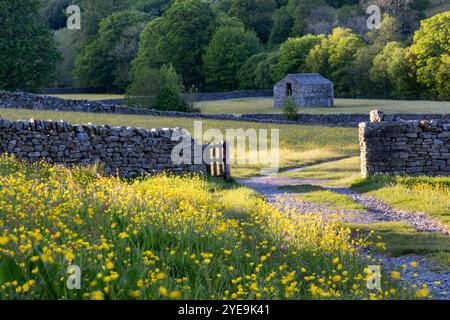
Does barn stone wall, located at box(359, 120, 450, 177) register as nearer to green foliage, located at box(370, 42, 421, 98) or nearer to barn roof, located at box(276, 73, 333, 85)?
barn roof, located at box(276, 73, 333, 85)

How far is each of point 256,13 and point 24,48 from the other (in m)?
57.6

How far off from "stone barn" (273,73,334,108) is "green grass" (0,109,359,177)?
25860 mm

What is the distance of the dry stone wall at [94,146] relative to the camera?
637 inches

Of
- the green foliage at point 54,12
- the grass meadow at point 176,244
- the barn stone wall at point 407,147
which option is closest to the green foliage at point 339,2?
the green foliage at point 54,12

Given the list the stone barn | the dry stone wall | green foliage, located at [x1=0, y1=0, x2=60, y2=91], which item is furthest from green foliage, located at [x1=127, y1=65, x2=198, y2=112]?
the dry stone wall

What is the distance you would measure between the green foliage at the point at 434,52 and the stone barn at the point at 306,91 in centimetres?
1086

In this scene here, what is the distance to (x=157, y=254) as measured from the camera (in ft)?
24.2

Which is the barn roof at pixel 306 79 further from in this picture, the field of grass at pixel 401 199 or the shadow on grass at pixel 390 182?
the shadow on grass at pixel 390 182

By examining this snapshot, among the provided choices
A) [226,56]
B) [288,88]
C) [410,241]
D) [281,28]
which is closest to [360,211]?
[410,241]

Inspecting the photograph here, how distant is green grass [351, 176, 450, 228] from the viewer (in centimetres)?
1230

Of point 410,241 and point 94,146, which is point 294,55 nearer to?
point 94,146
